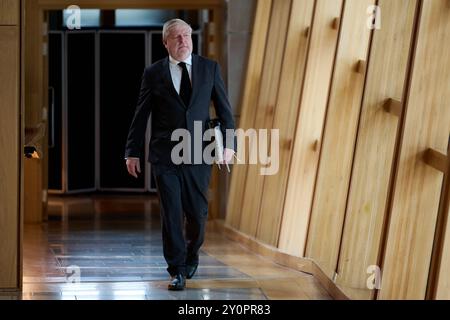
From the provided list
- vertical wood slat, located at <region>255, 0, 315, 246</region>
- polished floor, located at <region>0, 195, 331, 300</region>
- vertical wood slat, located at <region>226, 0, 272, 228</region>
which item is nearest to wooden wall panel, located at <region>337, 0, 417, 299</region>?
polished floor, located at <region>0, 195, 331, 300</region>

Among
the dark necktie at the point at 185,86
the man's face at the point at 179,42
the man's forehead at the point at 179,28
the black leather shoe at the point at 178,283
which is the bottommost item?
the black leather shoe at the point at 178,283

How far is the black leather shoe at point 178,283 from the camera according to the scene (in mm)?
5633

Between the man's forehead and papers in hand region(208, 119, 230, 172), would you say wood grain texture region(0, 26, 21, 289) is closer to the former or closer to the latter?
the man's forehead

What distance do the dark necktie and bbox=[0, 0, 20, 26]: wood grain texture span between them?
1016 millimetres

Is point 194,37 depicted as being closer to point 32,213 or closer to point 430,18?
point 32,213

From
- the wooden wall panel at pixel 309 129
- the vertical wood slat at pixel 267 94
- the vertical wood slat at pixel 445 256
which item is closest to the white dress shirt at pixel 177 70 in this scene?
the wooden wall panel at pixel 309 129

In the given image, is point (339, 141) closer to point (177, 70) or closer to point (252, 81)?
point (177, 70)

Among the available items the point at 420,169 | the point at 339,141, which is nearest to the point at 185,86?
the point at 339,141

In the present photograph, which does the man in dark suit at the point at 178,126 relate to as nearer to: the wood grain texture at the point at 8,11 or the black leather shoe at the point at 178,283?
the black leather shoe at the point at 178,283

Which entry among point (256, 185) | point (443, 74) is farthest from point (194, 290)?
point (256, 185)

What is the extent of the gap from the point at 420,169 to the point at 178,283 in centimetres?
171

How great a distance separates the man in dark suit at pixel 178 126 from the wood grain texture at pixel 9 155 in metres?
0.74

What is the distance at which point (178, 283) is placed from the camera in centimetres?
564

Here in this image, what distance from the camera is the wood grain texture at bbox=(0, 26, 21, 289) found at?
5.32 meters
